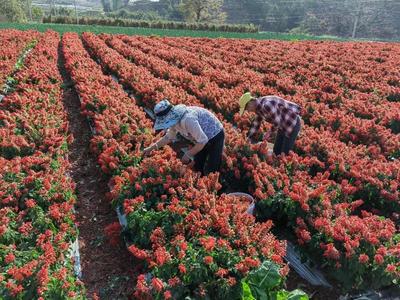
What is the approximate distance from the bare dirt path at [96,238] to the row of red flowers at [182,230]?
0.33m

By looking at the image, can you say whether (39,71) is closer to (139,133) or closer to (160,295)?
(139,133)

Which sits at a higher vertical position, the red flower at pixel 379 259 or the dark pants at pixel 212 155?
the dark pants at pixel 212 155

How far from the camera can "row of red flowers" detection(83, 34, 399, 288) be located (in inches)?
152

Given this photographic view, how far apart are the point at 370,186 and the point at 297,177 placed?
102cm

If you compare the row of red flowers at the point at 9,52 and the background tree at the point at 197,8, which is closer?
the row of red flowers at the point at 9,52

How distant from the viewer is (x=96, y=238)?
5.07 m

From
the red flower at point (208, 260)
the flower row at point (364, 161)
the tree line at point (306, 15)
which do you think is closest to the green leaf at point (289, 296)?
the red flower at point (208, 260)

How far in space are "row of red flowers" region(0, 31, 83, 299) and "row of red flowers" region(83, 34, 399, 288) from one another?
2.32 metres

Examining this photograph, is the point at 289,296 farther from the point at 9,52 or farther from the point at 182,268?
the point at 9,52

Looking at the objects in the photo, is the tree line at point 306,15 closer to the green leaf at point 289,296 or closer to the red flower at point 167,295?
the green leaf at point 289,296

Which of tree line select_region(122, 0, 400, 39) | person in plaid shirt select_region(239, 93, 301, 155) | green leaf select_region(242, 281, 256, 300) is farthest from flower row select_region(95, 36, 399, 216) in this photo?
tree line select_region(122, 0, 400, 39)

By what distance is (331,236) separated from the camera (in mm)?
4066

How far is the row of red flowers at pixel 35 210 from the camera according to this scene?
10.7ft

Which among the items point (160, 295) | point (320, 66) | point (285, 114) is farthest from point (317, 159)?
point (320, 66)
